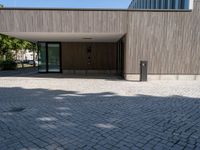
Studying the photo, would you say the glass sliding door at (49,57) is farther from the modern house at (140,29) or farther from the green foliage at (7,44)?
Answer: the green foliage at (7,44)

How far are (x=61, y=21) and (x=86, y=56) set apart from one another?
20.5ft

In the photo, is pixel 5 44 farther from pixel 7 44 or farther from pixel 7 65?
pixel 7 65

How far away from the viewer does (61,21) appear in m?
12.3

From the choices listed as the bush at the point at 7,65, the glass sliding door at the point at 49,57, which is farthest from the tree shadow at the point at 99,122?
the bush at the point at 7,65

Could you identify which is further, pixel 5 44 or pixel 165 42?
pixel 5 44

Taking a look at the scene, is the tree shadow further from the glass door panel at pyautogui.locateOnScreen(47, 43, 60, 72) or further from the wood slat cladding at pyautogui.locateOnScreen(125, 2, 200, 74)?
the glass door panel at pyautogui.locateOnScreen(47, 43, 60, 72)

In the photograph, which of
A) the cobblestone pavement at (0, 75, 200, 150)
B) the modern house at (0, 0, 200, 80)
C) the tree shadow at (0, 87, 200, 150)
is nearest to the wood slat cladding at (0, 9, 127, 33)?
the modern house at (0, 0, 200, 80)

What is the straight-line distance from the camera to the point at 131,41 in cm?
1267

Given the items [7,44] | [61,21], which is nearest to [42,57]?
[61,21]

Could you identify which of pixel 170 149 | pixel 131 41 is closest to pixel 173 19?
pixel 131 41

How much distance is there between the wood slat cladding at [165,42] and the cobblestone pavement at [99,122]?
4.82 metres

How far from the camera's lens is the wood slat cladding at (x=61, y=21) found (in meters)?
12.2

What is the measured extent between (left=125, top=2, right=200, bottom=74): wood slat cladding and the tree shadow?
5.12m

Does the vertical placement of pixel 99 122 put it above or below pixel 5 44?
below
